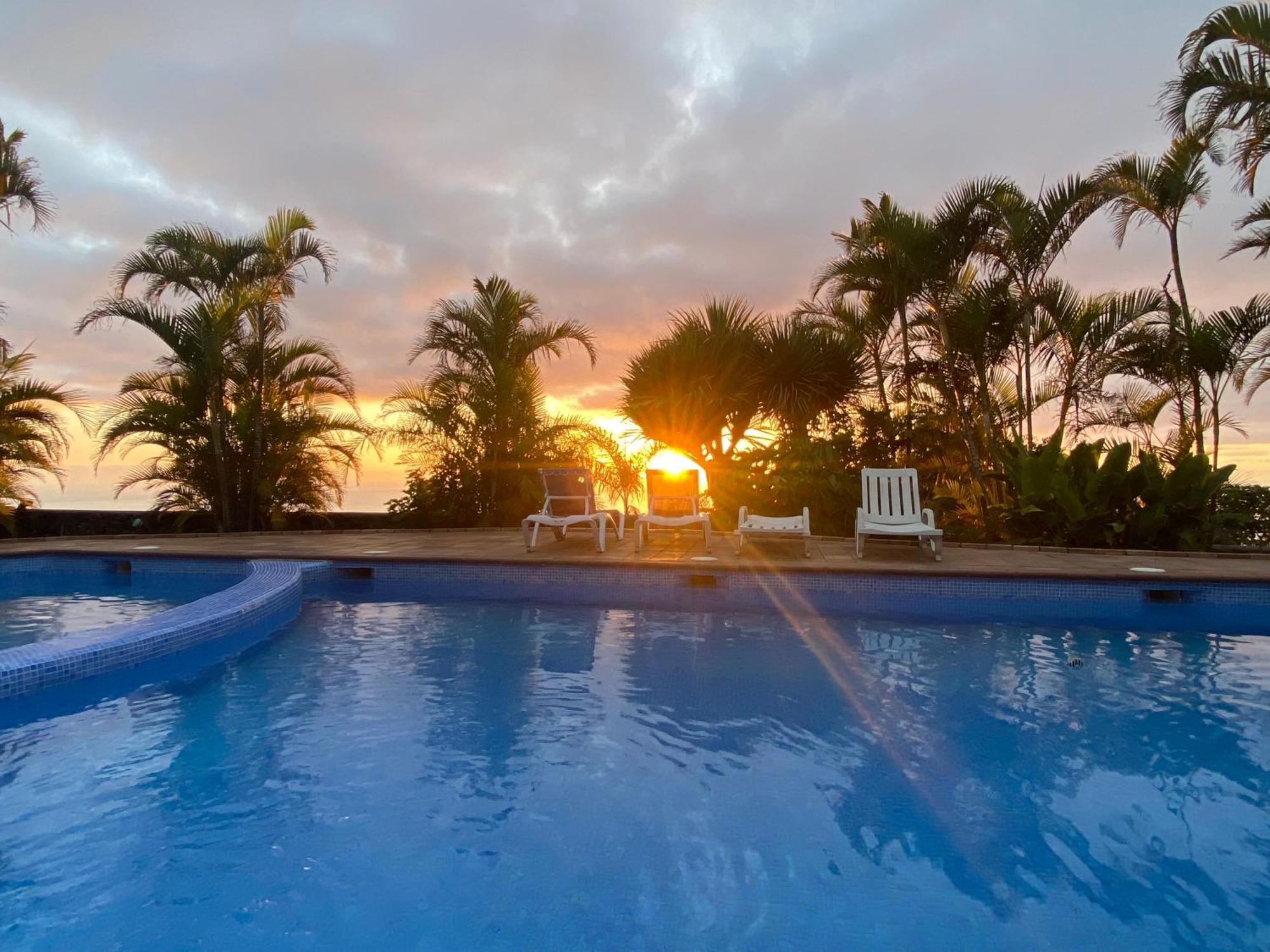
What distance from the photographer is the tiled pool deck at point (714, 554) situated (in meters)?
7.00

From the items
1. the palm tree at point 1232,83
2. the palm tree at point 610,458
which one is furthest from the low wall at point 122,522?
the palm tree at point 1232,83

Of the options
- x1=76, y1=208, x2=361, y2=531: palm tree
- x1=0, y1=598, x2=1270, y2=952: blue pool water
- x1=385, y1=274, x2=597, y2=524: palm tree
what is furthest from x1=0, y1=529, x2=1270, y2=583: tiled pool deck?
x1=0, y1=598, x2=1270, y2=952: blue pool water

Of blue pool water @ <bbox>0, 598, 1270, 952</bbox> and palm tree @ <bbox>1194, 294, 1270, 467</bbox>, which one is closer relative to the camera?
blue pool water @ <bbox>0, 598, 1270, 952</bbox>

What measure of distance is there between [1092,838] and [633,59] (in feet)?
37.7

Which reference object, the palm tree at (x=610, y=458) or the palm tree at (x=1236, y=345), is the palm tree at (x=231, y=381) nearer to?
the palm tree at (x=610, y=458)

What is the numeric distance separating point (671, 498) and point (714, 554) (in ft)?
4.46

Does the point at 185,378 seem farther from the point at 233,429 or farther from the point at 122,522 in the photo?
the point at 122,522

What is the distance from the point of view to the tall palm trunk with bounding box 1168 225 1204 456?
9.11 metres

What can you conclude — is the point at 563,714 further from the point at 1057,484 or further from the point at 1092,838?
the point at 1057,484

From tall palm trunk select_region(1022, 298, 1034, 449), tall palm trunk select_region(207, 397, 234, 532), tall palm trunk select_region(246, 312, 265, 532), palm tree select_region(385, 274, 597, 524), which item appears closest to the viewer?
tall palm trunk select_region(1022, 298, 1034, 449)

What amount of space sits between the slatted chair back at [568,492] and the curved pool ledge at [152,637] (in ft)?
10.2

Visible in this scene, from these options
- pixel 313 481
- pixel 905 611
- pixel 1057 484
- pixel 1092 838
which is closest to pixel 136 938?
pixel 1092 838

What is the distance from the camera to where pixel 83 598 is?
7.41 m

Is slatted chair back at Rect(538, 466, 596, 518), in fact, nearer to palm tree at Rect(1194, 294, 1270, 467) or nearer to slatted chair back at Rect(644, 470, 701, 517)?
slatted chair back at Rect(644, 470, 701, 517)
